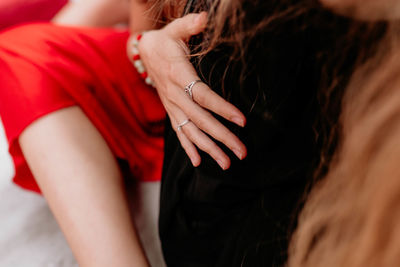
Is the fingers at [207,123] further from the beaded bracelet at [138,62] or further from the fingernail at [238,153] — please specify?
the beaded bracelet at [138,62]

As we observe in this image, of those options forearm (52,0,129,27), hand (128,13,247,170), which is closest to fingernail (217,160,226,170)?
hand (128,13,247,170)

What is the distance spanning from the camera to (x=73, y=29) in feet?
2.19

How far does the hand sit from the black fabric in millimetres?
16

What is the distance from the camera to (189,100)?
45 centimetres

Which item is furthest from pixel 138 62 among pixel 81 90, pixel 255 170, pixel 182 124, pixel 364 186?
pixel 364 186

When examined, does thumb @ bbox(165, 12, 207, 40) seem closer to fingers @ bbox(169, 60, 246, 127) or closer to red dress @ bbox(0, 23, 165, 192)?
fingers @ bbox(169, 60, 246, 127)

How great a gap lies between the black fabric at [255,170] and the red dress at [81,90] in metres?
0.12

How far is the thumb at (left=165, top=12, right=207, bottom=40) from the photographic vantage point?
0.41m

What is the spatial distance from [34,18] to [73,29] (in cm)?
29

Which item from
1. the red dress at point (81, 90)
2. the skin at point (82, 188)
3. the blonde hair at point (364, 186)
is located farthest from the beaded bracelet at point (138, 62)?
the blonde hair at point (364, 186)

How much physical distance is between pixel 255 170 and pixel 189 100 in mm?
123

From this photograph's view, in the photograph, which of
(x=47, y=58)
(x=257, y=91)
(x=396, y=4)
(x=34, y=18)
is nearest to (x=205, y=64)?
(x=257, y=91)

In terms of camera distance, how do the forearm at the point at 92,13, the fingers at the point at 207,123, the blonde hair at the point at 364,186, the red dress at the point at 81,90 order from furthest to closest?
the forearm at the point at 92,13
the red dress at the point at 81,90
the fingers at the point at 207,123
the blonde hair at the point at 364,186

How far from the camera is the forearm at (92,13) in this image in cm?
85
